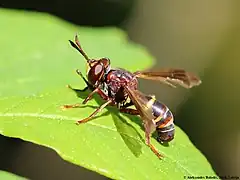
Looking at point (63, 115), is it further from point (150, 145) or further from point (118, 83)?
point (118, 83)

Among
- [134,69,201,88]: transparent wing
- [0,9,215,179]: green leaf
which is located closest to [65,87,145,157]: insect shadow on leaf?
[0,9,215,179]: green leaf

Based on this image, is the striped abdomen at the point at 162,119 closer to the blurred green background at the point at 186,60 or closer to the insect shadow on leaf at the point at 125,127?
the insect shadow on leaf at the point at 125,127

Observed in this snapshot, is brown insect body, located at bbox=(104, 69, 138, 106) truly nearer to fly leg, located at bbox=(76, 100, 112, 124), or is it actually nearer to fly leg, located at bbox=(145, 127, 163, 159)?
fly leg, located at bbox=(76, 100, 112, 124)

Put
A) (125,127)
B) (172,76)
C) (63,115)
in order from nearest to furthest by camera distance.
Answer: (63,115) < (125,127) < (172,76)

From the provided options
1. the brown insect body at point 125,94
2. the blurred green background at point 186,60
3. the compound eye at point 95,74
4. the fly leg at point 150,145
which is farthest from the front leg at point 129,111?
the blurred green background at point 186,60

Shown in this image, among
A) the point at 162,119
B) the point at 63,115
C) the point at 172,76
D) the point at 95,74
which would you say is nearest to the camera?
the point at 63,115

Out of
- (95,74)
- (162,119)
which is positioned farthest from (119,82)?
(162,119)

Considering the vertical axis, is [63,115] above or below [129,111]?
above
